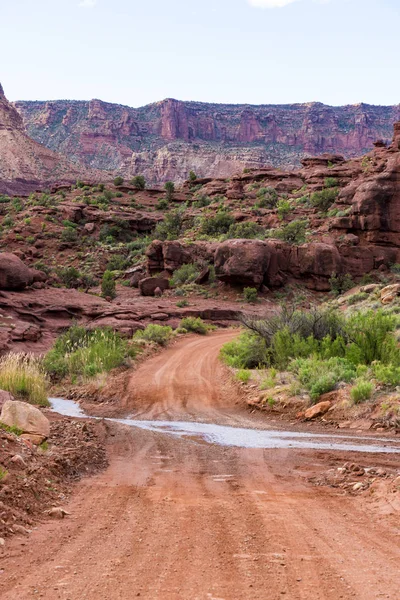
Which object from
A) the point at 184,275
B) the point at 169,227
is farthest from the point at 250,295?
the point at 169,227

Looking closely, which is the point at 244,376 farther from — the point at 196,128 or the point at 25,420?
the point at 196,128

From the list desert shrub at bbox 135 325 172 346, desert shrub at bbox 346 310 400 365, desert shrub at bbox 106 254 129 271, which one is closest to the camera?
desert shrub at bbox 346 310 400 365

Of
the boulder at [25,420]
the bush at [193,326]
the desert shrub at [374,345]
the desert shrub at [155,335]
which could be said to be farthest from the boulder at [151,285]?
the boulder at [25,420]

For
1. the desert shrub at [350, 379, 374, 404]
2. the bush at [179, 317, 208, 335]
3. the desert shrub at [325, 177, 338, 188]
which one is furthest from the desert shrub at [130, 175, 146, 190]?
the desert shrub at [350, 379, 374, 404]

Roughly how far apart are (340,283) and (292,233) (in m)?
6.87

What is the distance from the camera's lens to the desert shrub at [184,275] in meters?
42.1

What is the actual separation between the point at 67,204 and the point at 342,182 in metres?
29.2

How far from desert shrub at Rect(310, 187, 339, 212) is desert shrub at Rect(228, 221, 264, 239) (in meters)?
5.54

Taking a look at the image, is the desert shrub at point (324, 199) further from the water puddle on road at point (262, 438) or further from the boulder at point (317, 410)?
the water puddle on road at point (262, 438)

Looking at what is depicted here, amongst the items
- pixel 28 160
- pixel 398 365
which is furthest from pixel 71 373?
pixel 28 160

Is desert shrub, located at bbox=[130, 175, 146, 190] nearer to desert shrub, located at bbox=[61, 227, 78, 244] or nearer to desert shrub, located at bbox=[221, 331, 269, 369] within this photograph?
desert shrub, located at bbox=[61, 227, 78, 244]

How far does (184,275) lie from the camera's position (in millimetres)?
42406

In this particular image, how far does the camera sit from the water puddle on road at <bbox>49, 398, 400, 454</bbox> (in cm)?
997

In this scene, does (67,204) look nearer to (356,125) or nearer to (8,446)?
(8,446)
